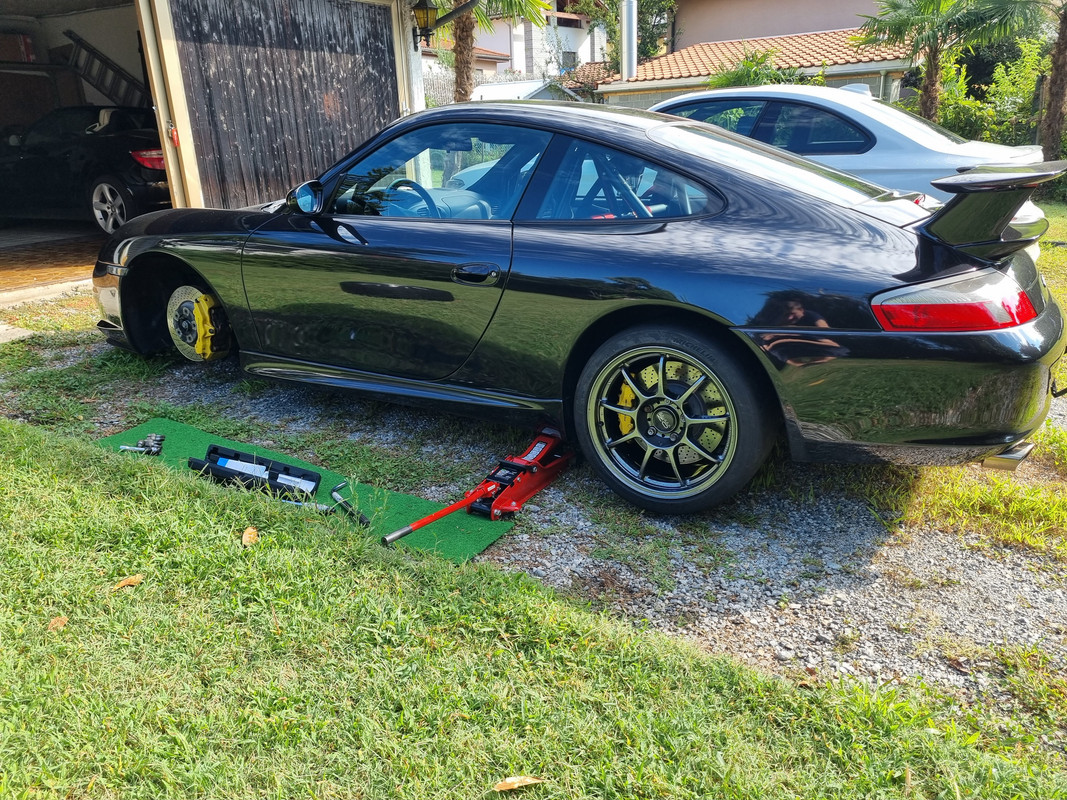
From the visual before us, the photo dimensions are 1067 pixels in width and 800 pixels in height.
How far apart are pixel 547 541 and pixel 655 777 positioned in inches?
47.8

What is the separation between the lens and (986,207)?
2654 millimetres

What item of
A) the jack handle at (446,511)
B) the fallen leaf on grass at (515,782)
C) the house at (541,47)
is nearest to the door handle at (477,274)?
the jack handle at (446,511)

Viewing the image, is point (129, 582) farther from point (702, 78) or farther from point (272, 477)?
point (702, 78)

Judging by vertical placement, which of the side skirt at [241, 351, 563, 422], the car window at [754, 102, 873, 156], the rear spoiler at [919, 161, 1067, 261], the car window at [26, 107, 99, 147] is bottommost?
the side skirt at [241, 351, 563, 422]

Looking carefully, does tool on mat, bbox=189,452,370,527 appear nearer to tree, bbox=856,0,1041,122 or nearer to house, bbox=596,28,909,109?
tree, bbox=856,0,1041,122

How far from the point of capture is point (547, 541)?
10.1ft

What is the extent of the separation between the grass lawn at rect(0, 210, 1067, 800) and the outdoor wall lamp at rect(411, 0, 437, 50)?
28.3 ft

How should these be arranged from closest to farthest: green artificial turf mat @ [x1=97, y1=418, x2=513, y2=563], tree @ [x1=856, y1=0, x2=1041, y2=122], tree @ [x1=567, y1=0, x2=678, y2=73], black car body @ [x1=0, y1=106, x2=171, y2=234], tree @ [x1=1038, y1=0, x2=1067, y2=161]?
green artificial turf mat @ [x1=97, y1=418, x2=513, y2=563] → black car body @ [x1=0, y1=106, x2=171, y2=234] → tree @ [x1=856, y1=0, x2=1041, y2=122] → tree @ [x1=1038, y1=0, x2=1067, y2=161] → tree @ [x1=567, y1=0, x2=678, y2=73]

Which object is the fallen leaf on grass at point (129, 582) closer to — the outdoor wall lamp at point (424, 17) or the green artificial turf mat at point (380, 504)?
the green artificial turf mat at point (380, 504)

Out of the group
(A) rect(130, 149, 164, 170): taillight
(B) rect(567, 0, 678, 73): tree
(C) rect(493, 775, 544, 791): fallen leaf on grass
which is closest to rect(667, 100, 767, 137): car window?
(C) rect(493, 775, 544, 791): fallen leaf on grass

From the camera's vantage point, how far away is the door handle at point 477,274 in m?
3.27

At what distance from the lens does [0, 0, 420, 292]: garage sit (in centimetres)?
773

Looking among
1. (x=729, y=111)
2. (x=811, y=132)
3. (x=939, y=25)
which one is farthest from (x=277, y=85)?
(x=939, y=25)

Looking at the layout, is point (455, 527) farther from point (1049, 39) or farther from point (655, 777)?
point (1049, 39)
